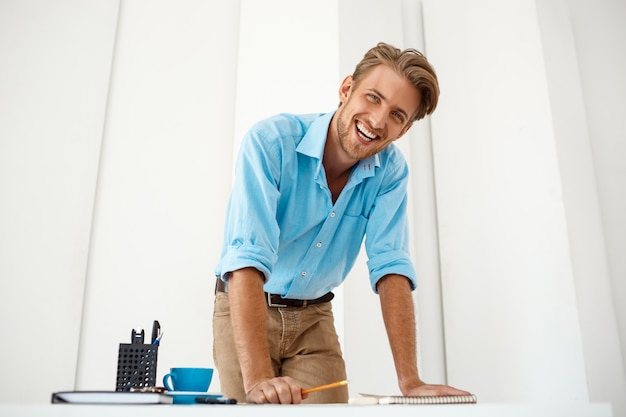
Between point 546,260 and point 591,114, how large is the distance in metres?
0.64

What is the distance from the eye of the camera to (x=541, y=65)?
203 centimetres

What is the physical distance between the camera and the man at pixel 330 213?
54.6 inches

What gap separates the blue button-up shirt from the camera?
1.30m

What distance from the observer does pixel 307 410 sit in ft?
2.04

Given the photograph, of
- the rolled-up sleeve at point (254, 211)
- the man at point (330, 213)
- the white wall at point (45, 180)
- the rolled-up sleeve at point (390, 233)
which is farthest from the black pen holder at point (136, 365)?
the white wall at point (45, 180)

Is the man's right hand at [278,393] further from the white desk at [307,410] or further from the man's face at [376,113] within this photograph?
the man's face at [376,113]

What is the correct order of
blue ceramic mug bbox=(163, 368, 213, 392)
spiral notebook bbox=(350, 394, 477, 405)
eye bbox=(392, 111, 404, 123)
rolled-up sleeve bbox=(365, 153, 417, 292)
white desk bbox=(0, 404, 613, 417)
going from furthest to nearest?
1. eye bbox=(392, 111, 404, 123)
2. rolled-up sleeve bbox=(365, 153, 417, 292)
3. blue ceramic mug bbox=(163, 368, 213, 392)
4. spiral notebook bbox=(350, 394, 477, 405)
5. white desk bbox=(0, 404, 613, 417)

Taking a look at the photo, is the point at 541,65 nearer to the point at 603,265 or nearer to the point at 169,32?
the point at 603,265

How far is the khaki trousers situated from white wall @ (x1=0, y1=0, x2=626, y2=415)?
1.73 ft

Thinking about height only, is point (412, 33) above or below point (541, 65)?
above

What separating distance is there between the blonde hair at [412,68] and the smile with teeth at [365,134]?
6.8 inches

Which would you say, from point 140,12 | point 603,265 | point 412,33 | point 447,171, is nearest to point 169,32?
point 140,12

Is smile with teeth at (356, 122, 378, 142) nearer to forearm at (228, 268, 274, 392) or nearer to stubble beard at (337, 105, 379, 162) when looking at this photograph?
stubble beard at (337, 105, 379, 162)

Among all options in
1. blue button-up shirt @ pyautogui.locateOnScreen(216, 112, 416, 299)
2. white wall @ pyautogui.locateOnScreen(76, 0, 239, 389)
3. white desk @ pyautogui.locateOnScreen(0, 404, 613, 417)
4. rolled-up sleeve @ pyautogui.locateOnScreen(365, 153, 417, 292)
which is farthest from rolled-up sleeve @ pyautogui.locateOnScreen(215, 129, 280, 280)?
white wall @ pyautogui.locateOnScreen(76, 0, 239, 389)
